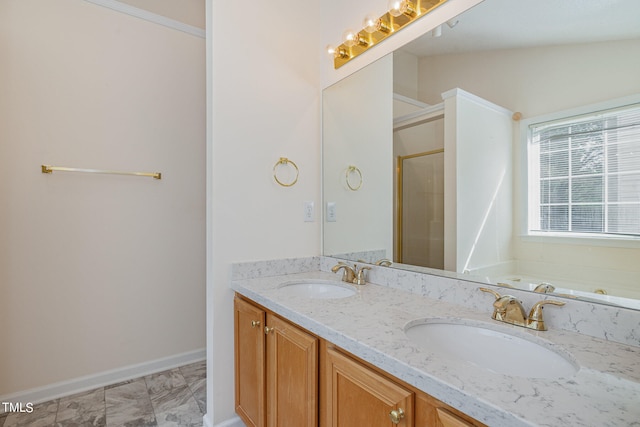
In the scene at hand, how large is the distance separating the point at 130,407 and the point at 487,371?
205 cm

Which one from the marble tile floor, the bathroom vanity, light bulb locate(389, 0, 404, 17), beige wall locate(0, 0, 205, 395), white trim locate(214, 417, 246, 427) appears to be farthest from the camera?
beige wall locate(0, 0, 205, 395)

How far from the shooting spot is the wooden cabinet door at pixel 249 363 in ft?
4.35

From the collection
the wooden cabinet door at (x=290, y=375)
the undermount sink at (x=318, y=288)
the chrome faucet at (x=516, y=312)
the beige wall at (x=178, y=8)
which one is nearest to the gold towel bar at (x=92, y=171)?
the beige wall at (x=178, y=8)

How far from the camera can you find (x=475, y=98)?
3.78 feet

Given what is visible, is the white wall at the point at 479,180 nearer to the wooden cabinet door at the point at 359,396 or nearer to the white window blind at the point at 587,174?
the white window blind at the point at 587,174

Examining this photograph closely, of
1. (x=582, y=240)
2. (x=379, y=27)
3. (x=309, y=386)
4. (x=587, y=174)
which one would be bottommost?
(x=309, y=386)

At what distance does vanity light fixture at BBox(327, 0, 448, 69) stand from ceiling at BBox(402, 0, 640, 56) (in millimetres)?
125

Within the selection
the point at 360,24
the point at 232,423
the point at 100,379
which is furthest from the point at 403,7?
the point at 100,379

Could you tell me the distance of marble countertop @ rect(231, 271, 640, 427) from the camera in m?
0.53

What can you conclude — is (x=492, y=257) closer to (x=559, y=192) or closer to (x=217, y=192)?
(x=559, y=192)

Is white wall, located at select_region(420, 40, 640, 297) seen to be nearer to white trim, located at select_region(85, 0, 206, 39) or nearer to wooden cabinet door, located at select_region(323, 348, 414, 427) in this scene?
wooden cabinet door, located at select_region(323, 348, 414, 427)

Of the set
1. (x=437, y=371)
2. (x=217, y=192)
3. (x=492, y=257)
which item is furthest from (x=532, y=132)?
(x=217, y=192)

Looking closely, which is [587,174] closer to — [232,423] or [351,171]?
[351,171]

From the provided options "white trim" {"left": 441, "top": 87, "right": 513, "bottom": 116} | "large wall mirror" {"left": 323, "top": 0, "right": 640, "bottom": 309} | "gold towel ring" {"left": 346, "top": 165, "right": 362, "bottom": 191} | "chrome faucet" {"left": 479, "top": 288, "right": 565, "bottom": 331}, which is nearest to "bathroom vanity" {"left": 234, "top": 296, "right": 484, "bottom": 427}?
"chrome faucet" {"left": 479, "top": 288, "right": 565, "bottom": 331}
